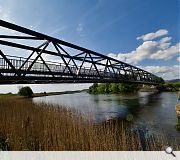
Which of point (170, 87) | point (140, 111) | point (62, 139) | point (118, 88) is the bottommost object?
point (140, 111)

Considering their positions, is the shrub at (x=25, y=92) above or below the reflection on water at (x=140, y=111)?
above

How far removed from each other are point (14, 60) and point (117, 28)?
3.95 metres

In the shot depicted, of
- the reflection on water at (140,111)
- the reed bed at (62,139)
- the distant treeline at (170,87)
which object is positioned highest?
the distant treeline at (170,87)

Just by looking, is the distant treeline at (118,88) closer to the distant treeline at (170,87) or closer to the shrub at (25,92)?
the distant treeline at (170,87)

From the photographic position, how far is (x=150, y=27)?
145 inches

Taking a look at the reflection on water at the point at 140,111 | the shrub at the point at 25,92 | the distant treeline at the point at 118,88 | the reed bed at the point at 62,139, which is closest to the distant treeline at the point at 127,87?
the distant treeline at the point at 118,88

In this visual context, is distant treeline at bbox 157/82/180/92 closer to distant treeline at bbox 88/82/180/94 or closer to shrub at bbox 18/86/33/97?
distant treeline at bbox 88/82/180/94

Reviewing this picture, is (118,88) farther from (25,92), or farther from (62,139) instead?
(62,139)

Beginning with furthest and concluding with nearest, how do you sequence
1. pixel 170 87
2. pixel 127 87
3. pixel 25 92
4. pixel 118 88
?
1. pixel 170 87
2. pixel 127 87
3. pixel 118 88
4. pixel 25 92

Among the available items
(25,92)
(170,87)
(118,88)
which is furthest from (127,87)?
(25,92)

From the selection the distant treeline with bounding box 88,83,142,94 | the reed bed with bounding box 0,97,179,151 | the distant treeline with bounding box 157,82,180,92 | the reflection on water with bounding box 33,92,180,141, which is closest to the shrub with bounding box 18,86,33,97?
the reflection on water with bounding box 33,92,180,141

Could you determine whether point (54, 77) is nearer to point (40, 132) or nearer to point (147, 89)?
point (40, 132)

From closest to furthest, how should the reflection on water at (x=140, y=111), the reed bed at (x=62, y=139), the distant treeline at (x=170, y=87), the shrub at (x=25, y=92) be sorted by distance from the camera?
the reed bed at (x=62, y=139), the reflection on water at (x=140, y=111), the shrub at (x=25, y=92), the distant treeline at (x=170, y=87)

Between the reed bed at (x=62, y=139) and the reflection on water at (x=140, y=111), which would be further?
the reflection on water at (x=140, y=111)
